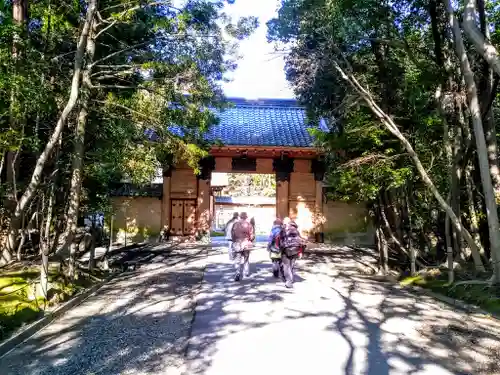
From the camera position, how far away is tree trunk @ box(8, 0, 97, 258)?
7.33m

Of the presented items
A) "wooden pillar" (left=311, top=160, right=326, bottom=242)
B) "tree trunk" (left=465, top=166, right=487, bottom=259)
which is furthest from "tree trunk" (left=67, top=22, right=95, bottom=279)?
"wooden pillar" (left=311, top=160, right=326, bottom=242)

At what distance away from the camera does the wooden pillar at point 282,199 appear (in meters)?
19.1

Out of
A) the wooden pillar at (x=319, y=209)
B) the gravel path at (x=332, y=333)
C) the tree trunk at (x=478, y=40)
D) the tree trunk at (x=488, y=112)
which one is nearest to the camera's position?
the gravel path at (x=332, y=333)

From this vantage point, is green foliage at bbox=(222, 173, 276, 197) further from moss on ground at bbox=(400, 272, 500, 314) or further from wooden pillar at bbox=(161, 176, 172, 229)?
moss on ground at bbox=(400, 272, 500, 314)

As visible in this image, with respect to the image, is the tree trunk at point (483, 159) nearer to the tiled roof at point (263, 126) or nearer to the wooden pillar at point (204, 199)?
the tiled roof at point (263, 126)

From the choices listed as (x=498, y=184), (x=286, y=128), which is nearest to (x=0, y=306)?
(x=498, y=184)

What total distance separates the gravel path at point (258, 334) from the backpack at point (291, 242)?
86 cm

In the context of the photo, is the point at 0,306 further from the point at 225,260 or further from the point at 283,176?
the point at 283,176

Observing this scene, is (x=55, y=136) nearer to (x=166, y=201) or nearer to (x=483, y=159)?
Result: (x=483, y=159)

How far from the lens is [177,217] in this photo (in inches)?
747

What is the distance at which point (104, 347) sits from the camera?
579 centimetres

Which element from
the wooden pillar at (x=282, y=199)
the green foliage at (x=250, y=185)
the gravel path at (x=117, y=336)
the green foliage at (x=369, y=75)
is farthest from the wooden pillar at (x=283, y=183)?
the green foliage at (x=250, y=185)

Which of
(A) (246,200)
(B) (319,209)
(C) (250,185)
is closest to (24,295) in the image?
(B) (319,209)

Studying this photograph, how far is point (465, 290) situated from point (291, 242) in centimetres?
356
